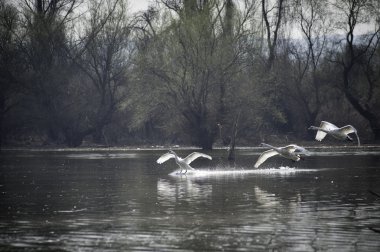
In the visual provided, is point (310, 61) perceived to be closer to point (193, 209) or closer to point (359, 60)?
point (359, 60)

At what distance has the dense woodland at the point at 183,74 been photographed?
204 feet

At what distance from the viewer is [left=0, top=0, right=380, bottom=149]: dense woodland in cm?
6219

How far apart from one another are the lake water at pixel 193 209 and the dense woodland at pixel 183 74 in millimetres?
20473

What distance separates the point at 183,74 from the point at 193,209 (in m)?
38.3

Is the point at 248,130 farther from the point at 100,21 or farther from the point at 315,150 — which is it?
the point at 100,21

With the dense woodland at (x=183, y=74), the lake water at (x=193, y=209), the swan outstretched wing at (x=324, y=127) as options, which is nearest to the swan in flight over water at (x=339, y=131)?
the swan outstretched wing at (x=324, y=127)

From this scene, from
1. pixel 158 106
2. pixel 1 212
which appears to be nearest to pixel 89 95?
pixel 158 106

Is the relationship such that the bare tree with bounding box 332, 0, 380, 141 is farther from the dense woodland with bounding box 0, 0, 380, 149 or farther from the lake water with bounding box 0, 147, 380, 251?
the lake water with bounding box 0, 147, 380, 251

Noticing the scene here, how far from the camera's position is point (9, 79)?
2665 inches

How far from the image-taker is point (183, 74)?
6184cm

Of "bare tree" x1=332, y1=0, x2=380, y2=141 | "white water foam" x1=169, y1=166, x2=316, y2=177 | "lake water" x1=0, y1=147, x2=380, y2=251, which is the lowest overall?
"lake water" x1=0, y1=147, x2=380, y2=251

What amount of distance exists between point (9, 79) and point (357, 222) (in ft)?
166

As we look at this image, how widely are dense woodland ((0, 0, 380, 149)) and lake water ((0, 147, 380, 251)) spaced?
2047 centimetres

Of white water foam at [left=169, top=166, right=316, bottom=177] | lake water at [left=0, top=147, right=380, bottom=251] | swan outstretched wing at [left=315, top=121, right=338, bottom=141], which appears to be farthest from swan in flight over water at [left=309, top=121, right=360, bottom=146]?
white water foam at [left=169, top=166, right=316, bottom=177]
